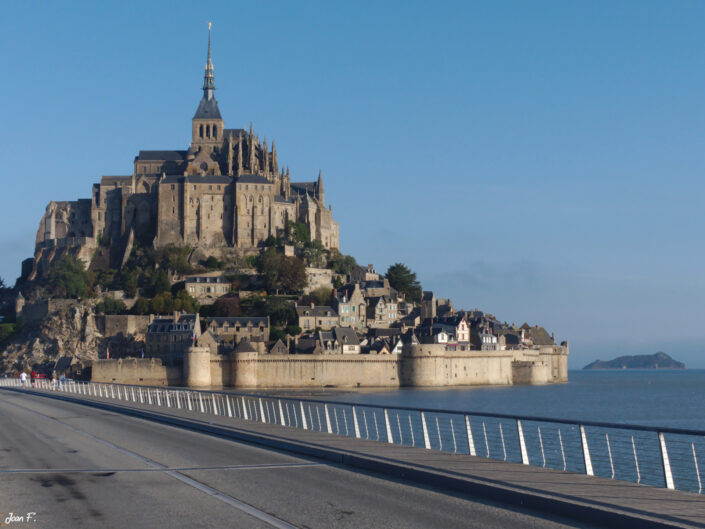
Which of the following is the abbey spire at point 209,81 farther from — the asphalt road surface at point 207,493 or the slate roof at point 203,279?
the asphalt road surface at point 207,493

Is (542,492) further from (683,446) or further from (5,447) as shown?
(683,446)

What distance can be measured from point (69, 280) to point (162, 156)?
77.7 feet

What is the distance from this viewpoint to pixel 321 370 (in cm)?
8856

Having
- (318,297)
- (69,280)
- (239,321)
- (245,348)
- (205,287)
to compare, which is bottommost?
(245,348)

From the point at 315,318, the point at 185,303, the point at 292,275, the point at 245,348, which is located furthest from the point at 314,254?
the point at 245,348

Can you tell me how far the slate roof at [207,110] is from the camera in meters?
121

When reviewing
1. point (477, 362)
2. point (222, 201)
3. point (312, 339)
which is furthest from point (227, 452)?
point (222, 201)

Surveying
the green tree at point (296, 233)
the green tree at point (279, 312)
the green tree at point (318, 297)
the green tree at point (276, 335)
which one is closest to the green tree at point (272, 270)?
the green tree at point (318, 297)

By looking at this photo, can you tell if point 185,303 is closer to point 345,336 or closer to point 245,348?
point 245,348

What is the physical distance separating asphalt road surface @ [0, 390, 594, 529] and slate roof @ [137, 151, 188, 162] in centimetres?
9893

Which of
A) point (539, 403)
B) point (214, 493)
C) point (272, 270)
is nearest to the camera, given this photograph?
point (214, 493)

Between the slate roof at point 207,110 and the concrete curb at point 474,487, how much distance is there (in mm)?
103294

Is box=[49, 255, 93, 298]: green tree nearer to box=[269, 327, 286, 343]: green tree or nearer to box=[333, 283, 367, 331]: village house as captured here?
box=[269, 327, 286, 343]: green tree

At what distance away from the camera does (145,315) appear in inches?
3733
